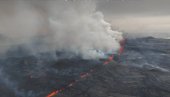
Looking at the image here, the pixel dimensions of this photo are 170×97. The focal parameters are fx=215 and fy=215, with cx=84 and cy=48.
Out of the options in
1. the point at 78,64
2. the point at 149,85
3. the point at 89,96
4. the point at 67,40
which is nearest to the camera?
the point at 89,96

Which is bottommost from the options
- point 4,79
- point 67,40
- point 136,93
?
point 136,93

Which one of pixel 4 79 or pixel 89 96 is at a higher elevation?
pixel 4 79

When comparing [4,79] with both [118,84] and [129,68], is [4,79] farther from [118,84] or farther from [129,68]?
[129,68]

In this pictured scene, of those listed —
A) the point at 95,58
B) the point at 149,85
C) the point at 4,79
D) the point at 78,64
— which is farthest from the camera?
the point at 95,58

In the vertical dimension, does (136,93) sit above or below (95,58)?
below

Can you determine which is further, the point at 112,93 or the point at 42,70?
the point at 42,70

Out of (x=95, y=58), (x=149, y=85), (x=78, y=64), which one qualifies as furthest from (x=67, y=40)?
(x=149, y=85)

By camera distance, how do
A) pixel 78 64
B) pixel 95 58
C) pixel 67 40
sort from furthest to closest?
pixel 67 40, pixel 95 58, pixel 78 64

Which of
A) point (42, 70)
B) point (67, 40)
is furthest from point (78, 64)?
point (67, 40)

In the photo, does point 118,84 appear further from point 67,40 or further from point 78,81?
point 67,40
